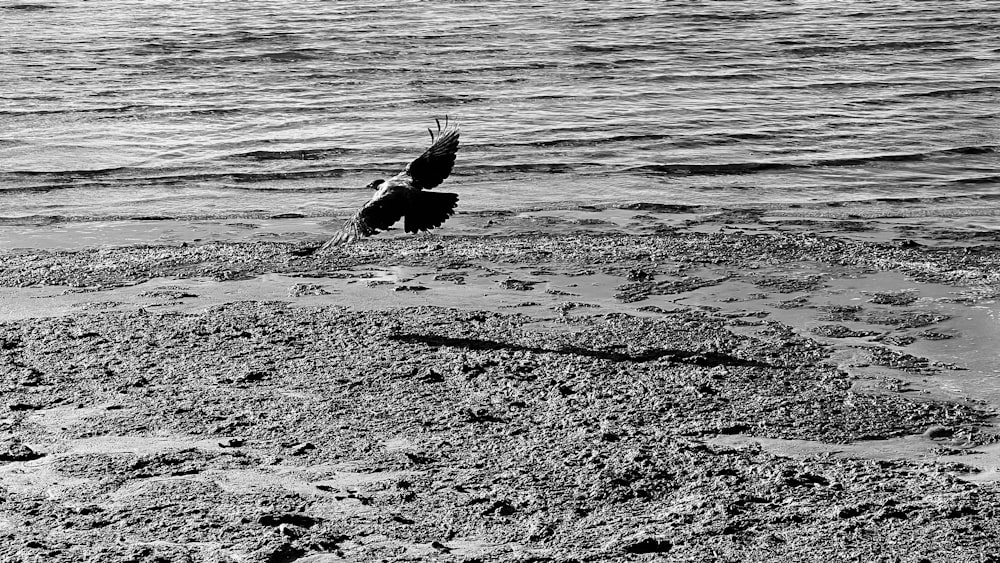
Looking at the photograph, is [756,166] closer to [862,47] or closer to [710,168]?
[710,168]

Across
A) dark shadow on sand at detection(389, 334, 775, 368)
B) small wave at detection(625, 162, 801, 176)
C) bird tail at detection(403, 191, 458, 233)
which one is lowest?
small wave at detection(625, 162, 801, 176)

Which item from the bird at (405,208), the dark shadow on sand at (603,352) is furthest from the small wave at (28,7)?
the dark shadow on sand at (603,352)

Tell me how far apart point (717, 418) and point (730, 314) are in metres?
1.74

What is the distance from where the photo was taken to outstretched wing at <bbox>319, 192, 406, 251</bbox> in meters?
7.56

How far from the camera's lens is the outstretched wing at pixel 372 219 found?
7559mm

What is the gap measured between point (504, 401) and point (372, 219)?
233cm

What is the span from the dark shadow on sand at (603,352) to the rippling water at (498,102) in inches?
163

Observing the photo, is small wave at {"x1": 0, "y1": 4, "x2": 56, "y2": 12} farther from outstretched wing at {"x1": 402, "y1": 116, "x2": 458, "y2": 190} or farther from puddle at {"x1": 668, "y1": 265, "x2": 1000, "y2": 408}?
puddle at {"x1": 668, "y1": 265, "x2": 1000, "y2": 408}

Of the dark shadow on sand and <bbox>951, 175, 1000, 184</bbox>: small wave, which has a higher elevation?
Answer: the dark shadow on sand

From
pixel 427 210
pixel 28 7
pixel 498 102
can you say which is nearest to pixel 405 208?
pixel 427 210

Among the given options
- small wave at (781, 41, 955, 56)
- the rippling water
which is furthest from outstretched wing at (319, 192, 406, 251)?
small wave at (781, 41, 955, 56)

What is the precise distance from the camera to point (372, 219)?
25.0 feet

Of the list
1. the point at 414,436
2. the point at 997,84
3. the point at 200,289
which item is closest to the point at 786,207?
the point at 200,289

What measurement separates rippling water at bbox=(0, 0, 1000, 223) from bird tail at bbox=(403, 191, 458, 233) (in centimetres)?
281
